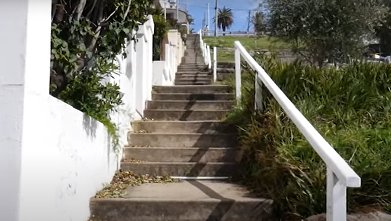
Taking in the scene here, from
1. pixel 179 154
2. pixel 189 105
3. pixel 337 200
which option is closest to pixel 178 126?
pixel 179 154

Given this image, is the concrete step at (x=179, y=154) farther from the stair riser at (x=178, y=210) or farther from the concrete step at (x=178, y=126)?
the stair riser at (x=178, y=210)

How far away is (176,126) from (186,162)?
1047 mm

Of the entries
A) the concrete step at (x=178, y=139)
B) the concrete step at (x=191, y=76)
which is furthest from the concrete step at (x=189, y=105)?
the concrete step at (x=191, y=76)

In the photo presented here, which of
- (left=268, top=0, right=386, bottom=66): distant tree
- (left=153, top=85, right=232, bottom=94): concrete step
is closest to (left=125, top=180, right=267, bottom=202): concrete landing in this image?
(left=153, top=85, right=232, bottom=94): concrete step

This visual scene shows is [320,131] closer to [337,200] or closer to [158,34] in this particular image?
[337,200]

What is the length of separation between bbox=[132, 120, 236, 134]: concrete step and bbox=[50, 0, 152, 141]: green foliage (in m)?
1.52

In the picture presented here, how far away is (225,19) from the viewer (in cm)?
6875

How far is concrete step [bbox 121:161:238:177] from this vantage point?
545 centimetres

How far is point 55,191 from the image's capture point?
125 inches

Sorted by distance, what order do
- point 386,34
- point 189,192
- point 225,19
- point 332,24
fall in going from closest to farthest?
point 189,192
point 332,24
point 386,34
point 225,19

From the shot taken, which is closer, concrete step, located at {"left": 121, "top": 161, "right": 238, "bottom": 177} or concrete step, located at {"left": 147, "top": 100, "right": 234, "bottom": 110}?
concrete step, located at {"left": 121, "top": 161, "right": 238, "bottom": 177}

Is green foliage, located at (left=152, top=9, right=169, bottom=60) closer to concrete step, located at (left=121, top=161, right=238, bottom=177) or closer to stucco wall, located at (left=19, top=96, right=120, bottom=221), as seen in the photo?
concrete step, located at (left=121, top=161, right=238, bottom=177)

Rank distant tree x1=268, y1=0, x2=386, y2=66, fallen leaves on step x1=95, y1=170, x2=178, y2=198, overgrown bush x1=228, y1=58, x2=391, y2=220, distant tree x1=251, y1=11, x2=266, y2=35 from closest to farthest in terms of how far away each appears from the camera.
→ overgrown bush x1=228, y1=58, x2=391, y2=220 < fallen leaves on step x1=95, y1=170, x2=178, y2=198 < distant tree x1=268, y1=0, x2=386, y2=66 < distant tree x1=251, y1=11, x2=266, y2=35

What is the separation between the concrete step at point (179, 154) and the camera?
5.74 meters
